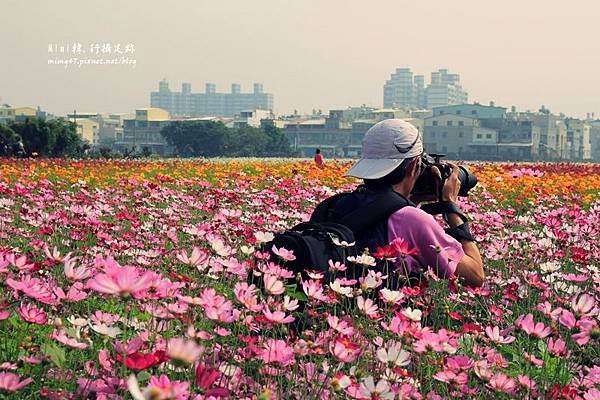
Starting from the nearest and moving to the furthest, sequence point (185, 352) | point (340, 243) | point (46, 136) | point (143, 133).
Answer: point (185, 352) → point (340, 243) → point (46, 136) → point (143, 133)

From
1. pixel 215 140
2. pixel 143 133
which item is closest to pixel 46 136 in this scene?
pixel 215 140

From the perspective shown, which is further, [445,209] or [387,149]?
[445,209]

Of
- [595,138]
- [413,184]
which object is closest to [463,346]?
[413,184]

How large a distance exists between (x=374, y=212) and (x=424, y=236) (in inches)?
6.6

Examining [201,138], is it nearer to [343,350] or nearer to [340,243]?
[340,243]

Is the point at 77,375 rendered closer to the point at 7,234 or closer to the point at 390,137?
the point at 390,137

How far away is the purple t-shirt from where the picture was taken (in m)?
2.71

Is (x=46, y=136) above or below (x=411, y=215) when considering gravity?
below

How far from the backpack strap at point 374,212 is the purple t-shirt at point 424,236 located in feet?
0.08

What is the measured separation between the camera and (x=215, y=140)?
75938 mm

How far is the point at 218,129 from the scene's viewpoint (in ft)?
250

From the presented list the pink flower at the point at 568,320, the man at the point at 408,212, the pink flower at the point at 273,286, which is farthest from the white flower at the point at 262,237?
the pink flower at the point at 568,320

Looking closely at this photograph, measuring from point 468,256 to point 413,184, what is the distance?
29 centimetres

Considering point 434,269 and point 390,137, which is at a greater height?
point 390,137
